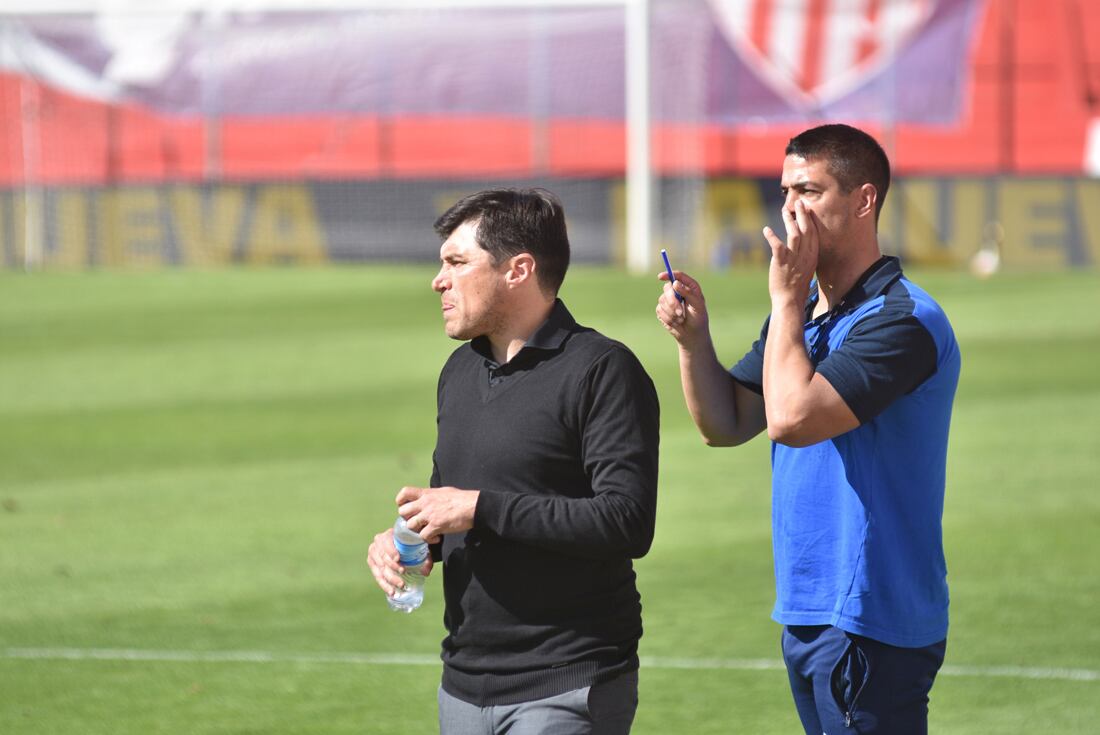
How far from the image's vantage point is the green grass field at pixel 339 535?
7.20 meters

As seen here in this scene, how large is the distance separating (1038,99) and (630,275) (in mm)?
13287

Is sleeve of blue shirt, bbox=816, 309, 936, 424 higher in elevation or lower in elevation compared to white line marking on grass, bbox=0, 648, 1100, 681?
higher

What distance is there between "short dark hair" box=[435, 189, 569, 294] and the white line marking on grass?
3795mm

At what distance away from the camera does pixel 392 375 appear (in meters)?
17.1

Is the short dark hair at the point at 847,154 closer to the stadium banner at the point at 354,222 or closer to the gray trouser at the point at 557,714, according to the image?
the gray trouser at the point at 557,714

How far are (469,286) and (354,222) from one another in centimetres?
2492

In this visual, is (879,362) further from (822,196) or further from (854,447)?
(822,196)

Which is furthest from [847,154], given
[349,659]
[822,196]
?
[349,659]

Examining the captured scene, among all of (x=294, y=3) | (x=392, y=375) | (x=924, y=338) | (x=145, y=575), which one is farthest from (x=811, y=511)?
(x=294, y=3)

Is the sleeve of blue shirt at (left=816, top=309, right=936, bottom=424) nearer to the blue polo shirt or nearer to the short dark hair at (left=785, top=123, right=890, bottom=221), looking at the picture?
the blue polo shirt

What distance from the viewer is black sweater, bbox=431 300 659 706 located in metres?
3.99

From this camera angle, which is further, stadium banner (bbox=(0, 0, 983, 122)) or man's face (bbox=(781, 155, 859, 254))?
stadium banner (bbox=(0, 0, 983, 122))

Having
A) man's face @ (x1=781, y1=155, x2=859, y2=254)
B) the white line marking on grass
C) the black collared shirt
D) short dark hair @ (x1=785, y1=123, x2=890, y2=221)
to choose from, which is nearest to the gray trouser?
the black collared shirt

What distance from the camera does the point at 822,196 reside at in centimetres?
416
